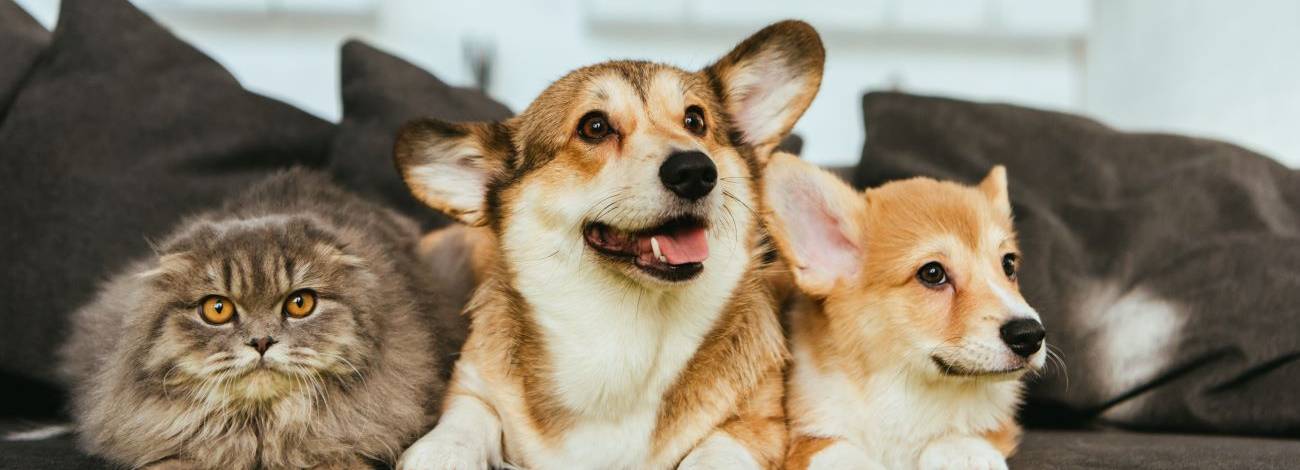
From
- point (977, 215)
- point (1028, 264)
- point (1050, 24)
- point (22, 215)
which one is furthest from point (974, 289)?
point (1050, 24)

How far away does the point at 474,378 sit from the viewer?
146 centimetres

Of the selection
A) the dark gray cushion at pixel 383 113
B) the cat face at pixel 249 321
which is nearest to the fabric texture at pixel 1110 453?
the cat face at pixel 249 321

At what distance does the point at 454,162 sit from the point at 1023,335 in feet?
3.28

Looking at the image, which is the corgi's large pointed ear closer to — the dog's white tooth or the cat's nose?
the dog's white tooth

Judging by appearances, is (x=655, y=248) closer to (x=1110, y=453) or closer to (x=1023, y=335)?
(x=1023, y=335)

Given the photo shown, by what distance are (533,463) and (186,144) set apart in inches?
46.1

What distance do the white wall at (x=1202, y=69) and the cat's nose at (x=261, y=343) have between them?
10.7 ft

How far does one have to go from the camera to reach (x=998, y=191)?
1583mm

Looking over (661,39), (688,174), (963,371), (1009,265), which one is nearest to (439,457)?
(688,174)

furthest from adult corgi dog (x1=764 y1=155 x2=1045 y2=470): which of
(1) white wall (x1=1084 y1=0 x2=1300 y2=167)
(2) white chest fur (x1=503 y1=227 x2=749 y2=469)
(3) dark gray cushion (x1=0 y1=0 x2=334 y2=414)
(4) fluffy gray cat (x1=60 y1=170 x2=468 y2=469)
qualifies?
(1) white wall (x1=1084 y1=0 x2=1300 y2=167)

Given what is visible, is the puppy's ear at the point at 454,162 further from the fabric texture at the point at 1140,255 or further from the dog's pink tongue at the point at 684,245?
the fabric texture at the point at 1140,255

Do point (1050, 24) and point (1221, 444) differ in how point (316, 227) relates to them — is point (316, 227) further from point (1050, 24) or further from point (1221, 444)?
point (1050, 24)

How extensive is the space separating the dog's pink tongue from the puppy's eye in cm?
39

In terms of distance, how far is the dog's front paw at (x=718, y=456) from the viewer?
4.12ft
